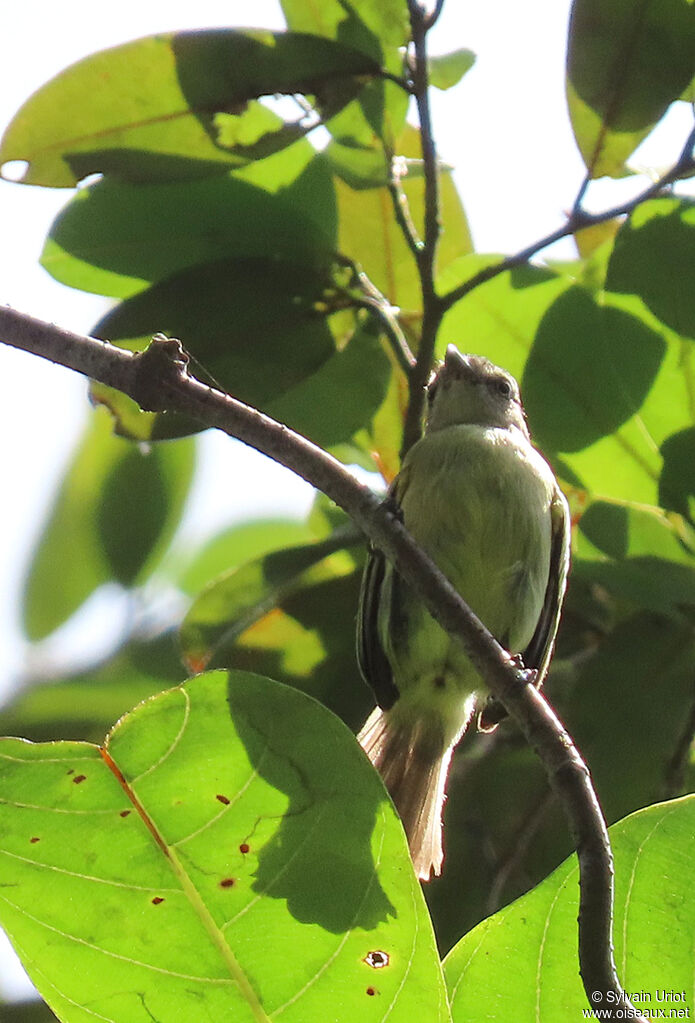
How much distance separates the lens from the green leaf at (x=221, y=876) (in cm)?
145

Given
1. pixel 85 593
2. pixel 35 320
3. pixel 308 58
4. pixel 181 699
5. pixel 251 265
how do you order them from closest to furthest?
pixel 181 699 → pixel 35 320 → pixel 308 58 → pixel 251 265 → pixel 85 593

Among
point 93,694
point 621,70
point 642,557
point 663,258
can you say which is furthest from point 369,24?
point 93,694

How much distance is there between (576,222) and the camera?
231 cm

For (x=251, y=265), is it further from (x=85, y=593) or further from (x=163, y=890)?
(x=163, y=890)

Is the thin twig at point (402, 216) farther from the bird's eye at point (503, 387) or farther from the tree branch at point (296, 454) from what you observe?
the tree branch at point (296, 454)

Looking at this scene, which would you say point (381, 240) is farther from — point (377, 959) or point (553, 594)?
point (377, 959)

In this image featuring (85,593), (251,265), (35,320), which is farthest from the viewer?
(85,593)

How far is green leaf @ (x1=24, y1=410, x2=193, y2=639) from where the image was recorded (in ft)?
9.62

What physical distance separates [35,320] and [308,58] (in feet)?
3.31

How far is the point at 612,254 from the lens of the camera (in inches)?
101

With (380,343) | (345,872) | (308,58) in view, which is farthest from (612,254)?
(345,872)

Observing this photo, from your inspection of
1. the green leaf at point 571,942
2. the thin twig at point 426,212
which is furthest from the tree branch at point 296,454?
the thin twig at point 426,212

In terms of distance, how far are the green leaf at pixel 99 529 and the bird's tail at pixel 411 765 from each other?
684mm

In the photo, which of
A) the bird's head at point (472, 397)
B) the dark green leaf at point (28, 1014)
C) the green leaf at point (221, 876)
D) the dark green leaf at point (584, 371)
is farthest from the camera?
the bird's head at point (472, 397)
